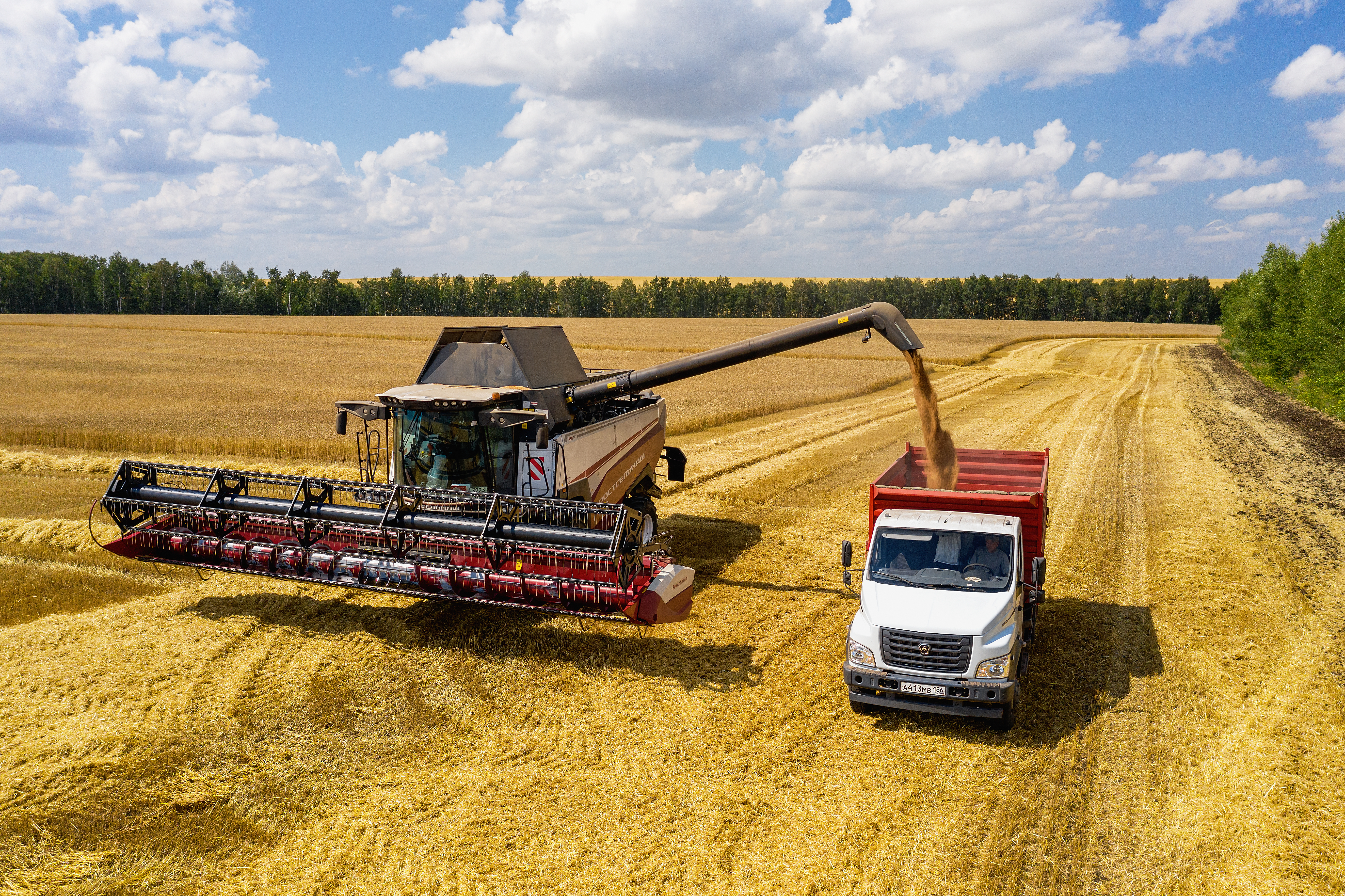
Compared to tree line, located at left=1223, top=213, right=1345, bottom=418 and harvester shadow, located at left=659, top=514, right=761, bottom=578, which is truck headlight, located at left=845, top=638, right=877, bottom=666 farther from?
tree line, located at left=1223, top=213, right=1345, bottom=418

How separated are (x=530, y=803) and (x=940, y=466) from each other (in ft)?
23.8

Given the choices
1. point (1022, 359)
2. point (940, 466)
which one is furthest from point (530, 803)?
point (1022, 359)

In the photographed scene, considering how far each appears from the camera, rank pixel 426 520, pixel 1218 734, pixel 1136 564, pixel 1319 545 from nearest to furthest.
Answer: pixel 1218 734 → pixel 426 520 → pixel 1136 564 → pixel 1319 545

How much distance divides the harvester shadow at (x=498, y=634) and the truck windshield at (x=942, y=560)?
1.88 metres

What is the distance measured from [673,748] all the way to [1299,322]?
42.5 m

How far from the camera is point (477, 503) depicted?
33.4ft

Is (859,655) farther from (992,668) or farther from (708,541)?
(708,541)

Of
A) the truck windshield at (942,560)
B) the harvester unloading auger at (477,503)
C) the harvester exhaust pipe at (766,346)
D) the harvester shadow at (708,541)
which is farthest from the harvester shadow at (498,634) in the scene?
the harvester exhaust pipe at (766,346)

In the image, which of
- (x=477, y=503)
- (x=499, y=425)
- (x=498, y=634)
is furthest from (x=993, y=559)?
(x=477, y=503)

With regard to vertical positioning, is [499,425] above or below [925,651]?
above

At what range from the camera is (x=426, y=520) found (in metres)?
9.55

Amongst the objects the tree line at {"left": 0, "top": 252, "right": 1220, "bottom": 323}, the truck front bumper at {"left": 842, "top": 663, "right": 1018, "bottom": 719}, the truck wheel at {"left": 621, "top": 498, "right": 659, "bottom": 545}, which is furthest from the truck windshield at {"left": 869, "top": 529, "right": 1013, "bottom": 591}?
the tree line at {"left": 0, "top": 252, "right": 1220, "bottom": 323}

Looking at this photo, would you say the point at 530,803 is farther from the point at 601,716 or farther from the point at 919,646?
the point at 919,646

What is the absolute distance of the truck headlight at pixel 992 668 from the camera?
738 centimetres
